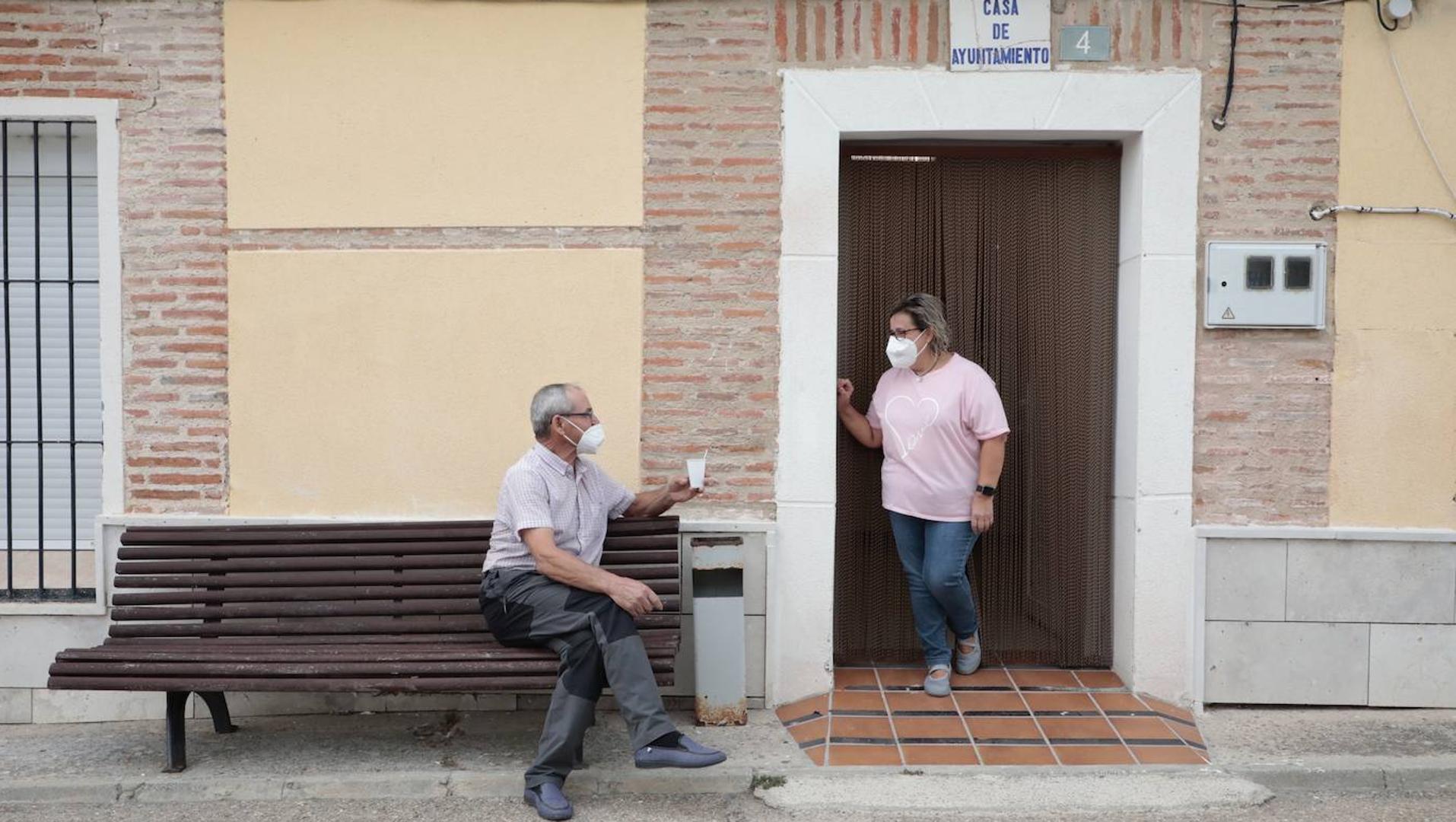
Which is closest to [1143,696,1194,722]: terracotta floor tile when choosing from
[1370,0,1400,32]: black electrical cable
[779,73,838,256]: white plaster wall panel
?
[779,73,838,256]: white plaster wall panel

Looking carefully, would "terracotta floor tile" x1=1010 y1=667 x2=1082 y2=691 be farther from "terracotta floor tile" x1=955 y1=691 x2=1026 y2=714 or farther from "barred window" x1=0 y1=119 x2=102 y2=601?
"barred window" x1=0 y1=119 x2=102 y2=601

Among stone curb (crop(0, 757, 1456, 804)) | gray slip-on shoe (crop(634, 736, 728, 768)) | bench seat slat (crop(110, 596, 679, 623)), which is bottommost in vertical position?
stone curb (crop(0, 757, 1456, 804))

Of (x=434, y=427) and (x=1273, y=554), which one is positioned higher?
(x=434, y=427)

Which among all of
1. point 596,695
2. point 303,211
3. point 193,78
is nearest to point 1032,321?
point 596,695

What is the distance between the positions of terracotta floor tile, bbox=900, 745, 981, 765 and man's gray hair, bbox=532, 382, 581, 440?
6.17 feet

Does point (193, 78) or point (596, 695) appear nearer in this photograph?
point (596, 695)

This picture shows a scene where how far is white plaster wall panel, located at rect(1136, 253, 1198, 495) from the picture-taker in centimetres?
541

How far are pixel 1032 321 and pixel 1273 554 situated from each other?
4.82 feet

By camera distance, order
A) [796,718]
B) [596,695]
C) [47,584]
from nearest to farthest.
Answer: [596,695] → [796,718] → [47,584]

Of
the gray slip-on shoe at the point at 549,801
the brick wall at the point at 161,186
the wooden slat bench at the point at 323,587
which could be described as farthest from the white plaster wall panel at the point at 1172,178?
the brick wall at the point at 161,186

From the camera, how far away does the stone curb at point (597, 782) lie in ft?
15.0

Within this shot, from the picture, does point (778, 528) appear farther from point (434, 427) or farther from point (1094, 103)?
point (1094, 103)

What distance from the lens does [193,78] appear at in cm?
542

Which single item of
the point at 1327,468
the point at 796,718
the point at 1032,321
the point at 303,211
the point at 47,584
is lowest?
the point at 796,718
